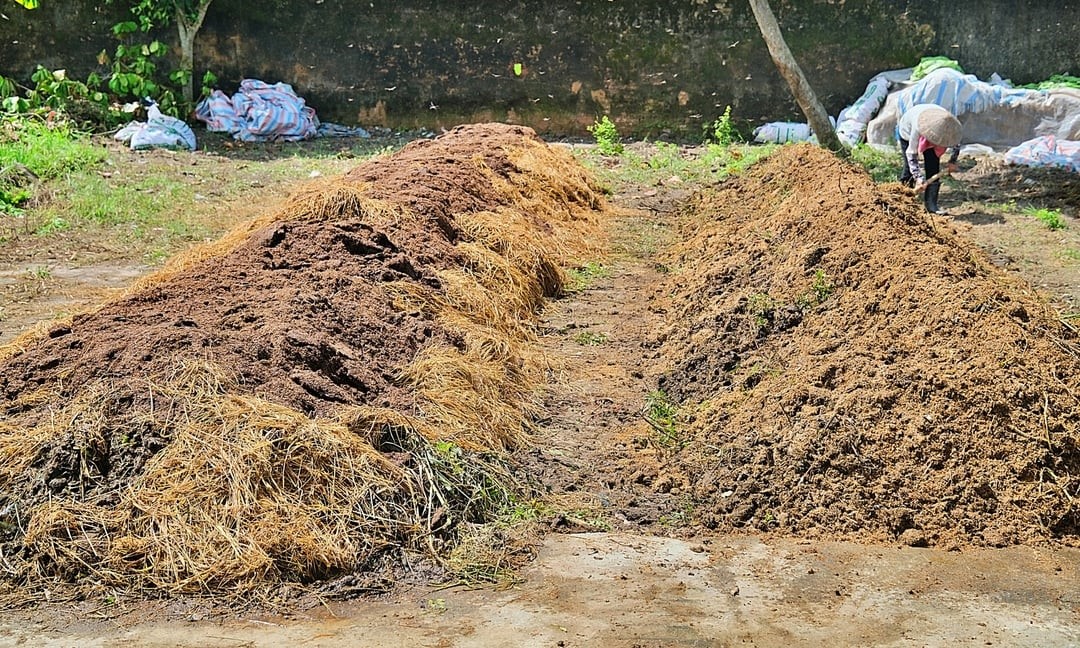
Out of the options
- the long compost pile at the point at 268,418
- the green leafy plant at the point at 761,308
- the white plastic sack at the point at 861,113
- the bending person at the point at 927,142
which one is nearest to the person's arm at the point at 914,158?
the bending person at the point at 927,142

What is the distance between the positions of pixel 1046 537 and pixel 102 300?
563 centimetres

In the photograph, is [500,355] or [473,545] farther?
[500,355]

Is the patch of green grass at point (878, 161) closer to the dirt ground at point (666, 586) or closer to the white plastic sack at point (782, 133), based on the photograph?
the white plastic sack at point (782, 133)

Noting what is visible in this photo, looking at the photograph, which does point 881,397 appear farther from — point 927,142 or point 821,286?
point 927,142

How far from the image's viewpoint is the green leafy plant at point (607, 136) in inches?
509

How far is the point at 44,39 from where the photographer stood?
13.5 m

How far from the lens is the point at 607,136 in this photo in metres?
13.4

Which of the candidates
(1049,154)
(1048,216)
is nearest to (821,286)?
(1048,216)

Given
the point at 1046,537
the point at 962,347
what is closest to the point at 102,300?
Answer: the point at 962,347

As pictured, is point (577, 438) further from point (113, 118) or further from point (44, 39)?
point (44, 39)

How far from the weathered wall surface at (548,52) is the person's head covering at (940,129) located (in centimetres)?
429

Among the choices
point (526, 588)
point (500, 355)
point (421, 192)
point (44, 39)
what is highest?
point (44, 39)

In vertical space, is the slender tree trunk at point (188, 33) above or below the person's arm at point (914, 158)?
above

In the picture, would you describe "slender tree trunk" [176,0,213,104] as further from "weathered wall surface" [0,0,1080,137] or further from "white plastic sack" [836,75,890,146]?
"white plastic sack" [836,75,890,146]
